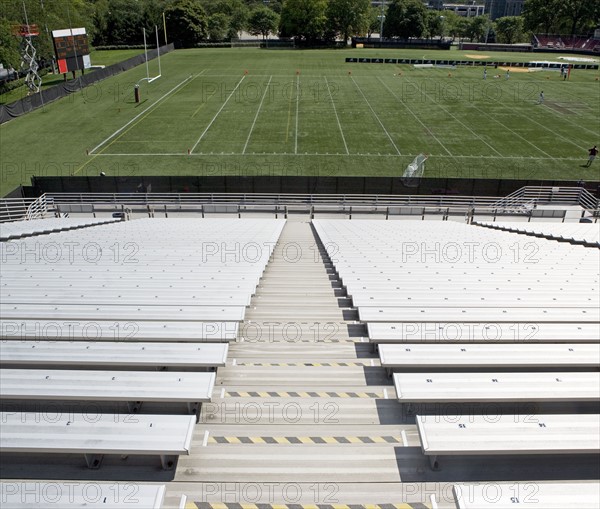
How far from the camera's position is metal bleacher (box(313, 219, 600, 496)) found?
384 centimetres

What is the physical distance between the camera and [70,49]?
140 feet

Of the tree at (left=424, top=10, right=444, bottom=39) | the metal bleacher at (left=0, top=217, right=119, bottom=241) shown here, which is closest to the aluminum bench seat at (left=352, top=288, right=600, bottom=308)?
the metal bleacher at (left=0, top=217, right=119, bottom=241)

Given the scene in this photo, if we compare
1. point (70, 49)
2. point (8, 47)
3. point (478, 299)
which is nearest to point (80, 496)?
point (478, 299)

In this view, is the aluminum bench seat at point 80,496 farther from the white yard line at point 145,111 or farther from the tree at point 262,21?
the tree at point 262,21

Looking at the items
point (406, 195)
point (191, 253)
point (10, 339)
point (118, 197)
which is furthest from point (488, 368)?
point (118, 197)

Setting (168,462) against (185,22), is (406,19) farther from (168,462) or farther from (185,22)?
(168,462)

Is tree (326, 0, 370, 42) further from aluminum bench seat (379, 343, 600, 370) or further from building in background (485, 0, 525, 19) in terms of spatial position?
building in background (485, 0, 525, 19)

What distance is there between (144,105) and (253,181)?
23838mm

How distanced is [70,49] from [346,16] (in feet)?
172

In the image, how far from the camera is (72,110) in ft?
123

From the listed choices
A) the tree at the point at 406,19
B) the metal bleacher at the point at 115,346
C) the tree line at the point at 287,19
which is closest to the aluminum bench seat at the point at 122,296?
the metal bleacher at the point at 115,346

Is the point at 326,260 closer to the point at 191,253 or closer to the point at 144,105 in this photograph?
→ the point at 191,253

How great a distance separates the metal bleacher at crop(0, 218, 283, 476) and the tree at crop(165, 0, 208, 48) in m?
74.9

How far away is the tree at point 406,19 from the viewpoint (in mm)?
85938
